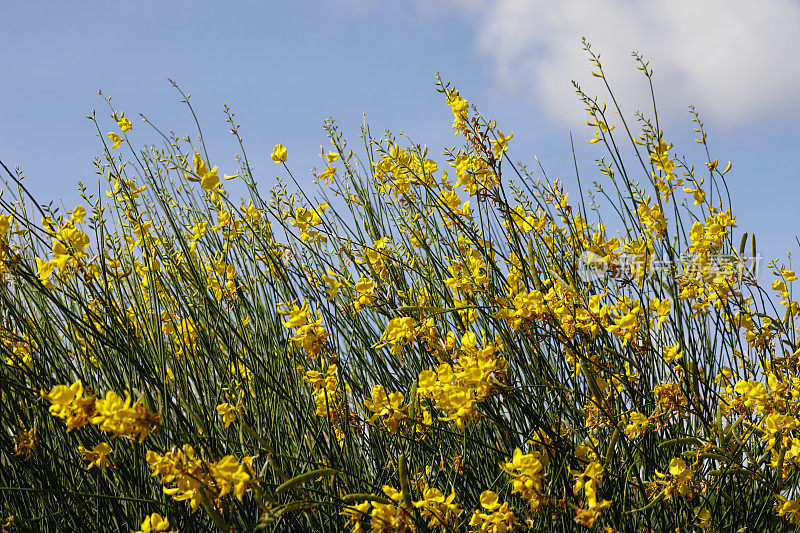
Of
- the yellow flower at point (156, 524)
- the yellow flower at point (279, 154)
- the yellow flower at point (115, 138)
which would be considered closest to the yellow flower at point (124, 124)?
the yellow flower at point (115, 138)

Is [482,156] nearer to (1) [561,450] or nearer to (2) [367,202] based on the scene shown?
(1) [561,450]

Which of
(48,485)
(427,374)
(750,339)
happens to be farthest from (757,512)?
(48,485)

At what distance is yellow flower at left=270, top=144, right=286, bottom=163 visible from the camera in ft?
6.62

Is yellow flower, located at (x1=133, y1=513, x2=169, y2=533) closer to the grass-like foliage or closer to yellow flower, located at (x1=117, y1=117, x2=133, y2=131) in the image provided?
the grass-like foliage

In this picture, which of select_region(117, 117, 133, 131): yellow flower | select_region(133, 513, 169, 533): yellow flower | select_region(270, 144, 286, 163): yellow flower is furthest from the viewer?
select_region(117, 117, 133, 131): yellow flower

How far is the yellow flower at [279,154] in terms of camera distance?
202 centimetres

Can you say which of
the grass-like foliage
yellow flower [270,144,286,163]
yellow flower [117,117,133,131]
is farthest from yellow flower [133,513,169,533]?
yellow flower [117,117,133,131]

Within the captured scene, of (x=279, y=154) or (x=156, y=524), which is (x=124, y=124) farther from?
(x=156, y=524)

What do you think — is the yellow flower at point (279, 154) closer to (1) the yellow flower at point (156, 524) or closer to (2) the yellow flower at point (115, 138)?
(2) the yellow flower at point (115, 138)

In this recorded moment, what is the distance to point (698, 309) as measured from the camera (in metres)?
2.02

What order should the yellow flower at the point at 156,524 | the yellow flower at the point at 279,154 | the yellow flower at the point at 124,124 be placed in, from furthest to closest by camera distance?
the yellow flower at the point at 124,124 → the yellow flower at the point at 279,154 → the yellow flower at the point at 156,524

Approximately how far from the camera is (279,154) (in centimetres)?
202

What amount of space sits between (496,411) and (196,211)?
6.09 feet

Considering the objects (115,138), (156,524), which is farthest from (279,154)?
(156,524)
